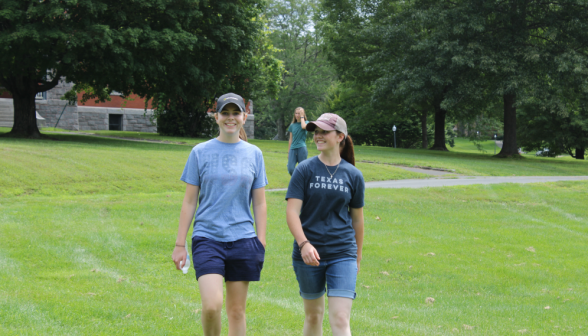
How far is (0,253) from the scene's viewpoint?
7.58m

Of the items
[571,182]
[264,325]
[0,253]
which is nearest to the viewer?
[264,325]

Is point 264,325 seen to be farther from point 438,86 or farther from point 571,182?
point 438,86

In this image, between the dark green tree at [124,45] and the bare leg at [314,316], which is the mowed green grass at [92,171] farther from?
the bare leg at [314,316]

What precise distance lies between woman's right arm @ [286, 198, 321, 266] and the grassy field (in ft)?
4.50

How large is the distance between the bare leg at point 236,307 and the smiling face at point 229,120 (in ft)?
3.42

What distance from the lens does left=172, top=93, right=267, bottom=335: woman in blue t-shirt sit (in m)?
3.76

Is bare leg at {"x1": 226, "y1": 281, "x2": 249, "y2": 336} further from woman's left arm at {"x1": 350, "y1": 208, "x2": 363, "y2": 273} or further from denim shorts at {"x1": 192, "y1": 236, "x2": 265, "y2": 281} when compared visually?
woman's left arm at {"x1": 350, "y1": 208, "x2": 363, "y2": 273}

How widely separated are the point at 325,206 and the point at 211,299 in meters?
1.01

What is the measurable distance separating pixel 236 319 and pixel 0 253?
5.10 metres

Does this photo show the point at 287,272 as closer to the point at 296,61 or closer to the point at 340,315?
the point at 340,315

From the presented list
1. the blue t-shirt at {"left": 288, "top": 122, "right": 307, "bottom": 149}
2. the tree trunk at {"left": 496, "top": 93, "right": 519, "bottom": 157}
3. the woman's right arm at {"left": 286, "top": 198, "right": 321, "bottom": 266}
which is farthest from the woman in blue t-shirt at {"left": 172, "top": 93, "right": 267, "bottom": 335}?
the tree trunk at {"left": 496, "top": 93, "right": 519, "bottom": 157}

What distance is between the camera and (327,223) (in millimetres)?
4023

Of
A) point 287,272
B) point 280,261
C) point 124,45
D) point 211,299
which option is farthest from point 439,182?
point 211,299

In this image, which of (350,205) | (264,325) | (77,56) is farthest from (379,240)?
(77,56)
